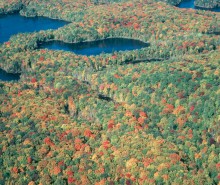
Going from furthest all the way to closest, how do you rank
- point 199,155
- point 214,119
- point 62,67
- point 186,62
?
point 62,67 < point 186,62 < point 214,119 < point 199,155

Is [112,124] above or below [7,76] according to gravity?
above

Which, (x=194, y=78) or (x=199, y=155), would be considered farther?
(x=194, y=78)

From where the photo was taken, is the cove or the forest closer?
the forest

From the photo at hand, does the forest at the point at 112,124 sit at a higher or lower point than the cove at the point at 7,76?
higher

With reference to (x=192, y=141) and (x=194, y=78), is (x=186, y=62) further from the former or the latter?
(x=192, y=141)

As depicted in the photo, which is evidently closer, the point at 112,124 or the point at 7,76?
the point at 112,124

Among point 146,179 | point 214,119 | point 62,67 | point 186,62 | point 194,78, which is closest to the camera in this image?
point 146,179

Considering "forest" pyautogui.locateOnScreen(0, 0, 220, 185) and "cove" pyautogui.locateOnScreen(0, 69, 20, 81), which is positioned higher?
"forest" pyautogui.locateOnScreen(0, 0, 220, 185)

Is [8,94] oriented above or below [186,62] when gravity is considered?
below

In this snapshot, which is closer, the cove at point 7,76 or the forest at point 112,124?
the forest at point 112,124

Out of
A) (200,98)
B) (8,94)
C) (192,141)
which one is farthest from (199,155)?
(8,94)
